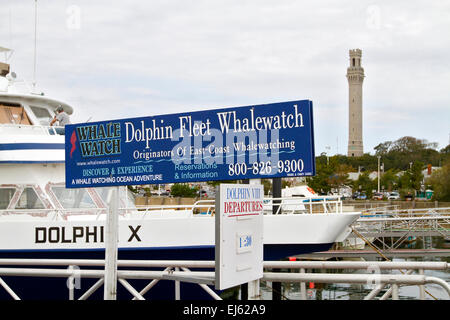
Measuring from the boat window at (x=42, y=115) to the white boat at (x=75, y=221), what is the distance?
0.43 meters

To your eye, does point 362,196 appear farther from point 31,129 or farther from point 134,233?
point 134,233

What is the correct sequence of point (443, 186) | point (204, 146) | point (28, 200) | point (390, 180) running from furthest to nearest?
point (390, 180) < point (443, 186) < point (28, 200) < point (204, 146)

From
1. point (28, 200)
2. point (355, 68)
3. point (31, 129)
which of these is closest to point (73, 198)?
point (28, 200)

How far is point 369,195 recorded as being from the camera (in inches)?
2749

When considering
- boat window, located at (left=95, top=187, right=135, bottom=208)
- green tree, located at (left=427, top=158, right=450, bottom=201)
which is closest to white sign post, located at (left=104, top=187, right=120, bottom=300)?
boat window, located at (left=95, top=187, right=135, bottom=208)

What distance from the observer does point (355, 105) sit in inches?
6388

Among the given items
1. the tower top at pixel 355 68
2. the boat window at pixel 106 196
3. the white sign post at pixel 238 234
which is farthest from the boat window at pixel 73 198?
the tower top at pixel 355 68

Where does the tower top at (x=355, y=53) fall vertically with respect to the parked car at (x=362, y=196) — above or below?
above

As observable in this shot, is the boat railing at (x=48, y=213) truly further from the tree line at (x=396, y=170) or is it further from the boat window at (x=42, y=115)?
the tree line at (x=396, y=170)

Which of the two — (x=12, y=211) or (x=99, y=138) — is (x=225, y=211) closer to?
(x=99, y=138)

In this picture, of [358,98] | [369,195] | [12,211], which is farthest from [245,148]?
[358,98]

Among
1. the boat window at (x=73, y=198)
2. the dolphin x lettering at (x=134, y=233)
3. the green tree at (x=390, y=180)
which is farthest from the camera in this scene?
the green tree at (x=390, y=180)

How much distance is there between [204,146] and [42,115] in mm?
10491

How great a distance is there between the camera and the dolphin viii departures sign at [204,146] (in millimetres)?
5953
